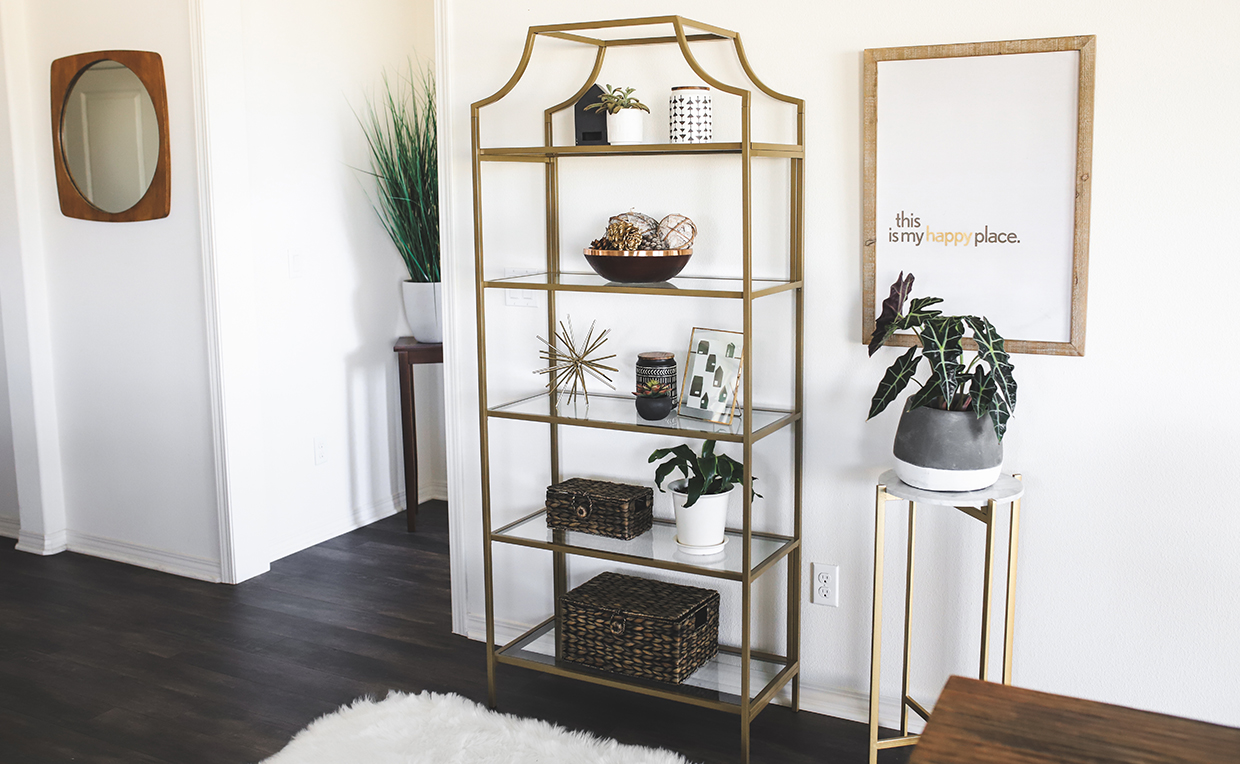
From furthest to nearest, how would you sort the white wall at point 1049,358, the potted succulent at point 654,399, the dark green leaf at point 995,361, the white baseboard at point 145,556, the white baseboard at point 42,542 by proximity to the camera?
the white baseboard at point 42,542 → the white baseboard at point 145,556 → the potted succulent at point 654,399 → the white wall at point 1049,358 → the dark green leaf at point 995,361

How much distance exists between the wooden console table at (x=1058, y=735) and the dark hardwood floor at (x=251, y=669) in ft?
4.39

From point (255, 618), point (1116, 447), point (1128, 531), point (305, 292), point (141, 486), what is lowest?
point (255, 618)

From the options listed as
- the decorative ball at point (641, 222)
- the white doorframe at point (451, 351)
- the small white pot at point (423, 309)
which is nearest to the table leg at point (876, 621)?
the decorative ball at point (641, 222)

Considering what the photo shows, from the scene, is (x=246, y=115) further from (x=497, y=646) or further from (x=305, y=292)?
(x=497, y=646)

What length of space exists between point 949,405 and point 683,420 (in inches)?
26.1

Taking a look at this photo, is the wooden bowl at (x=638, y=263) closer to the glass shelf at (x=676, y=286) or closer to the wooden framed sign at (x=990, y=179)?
the glass shelf at (x=676, y=286)

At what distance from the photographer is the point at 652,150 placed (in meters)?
2.36

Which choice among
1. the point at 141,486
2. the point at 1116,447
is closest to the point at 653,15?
the point at 1116,447

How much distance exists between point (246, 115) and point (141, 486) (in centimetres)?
144

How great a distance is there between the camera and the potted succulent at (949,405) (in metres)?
2.11

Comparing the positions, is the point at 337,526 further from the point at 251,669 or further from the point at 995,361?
the point at 995,361

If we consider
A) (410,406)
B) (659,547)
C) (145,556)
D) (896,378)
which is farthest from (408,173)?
(896,378)

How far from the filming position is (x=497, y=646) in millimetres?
3148

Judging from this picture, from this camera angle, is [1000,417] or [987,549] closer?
[1000,417]
